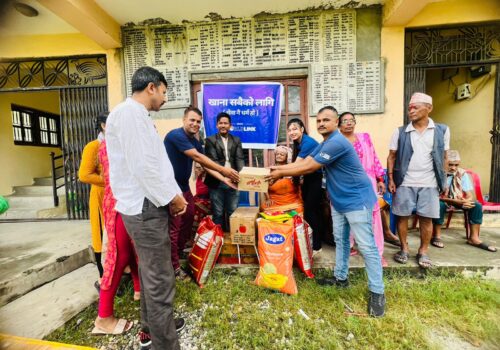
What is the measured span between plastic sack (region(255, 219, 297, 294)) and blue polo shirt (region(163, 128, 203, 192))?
111cm

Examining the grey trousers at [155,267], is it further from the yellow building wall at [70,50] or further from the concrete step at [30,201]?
the concrete step at [30,201]

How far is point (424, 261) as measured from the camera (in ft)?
9.13

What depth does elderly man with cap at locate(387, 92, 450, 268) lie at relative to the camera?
106 inches

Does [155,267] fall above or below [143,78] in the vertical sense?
below

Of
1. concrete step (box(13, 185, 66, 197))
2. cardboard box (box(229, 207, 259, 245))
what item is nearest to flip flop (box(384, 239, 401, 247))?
cardboard box (box(229, 207, 259, 245))

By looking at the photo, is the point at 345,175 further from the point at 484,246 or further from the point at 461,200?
the point at 484,246

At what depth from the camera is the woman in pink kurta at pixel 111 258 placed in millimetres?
1971

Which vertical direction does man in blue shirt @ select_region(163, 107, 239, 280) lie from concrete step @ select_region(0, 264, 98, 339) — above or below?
above

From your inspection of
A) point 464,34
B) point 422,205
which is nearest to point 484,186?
point 464,34

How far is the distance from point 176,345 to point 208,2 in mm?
4364

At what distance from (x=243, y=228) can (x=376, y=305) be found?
1462 mm

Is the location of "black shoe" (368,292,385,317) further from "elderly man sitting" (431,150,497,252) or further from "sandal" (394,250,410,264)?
"elderly man sitting" (431,150,497,252)

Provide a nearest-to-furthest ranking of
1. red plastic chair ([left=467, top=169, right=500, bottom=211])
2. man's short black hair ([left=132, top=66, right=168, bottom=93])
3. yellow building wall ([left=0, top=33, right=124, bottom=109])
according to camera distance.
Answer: man's short black hair ([left=132, top=66, right=168, bottom=93]) < red plastic chair ([left=467, top=169, right=500, bottom=211]) < yellow building wall ([left=0, top=33, right=124, bottom=109])

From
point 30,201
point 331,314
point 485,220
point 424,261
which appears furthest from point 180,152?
point 30,201
